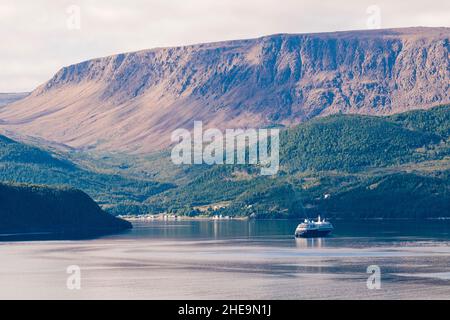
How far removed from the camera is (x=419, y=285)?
643ft
